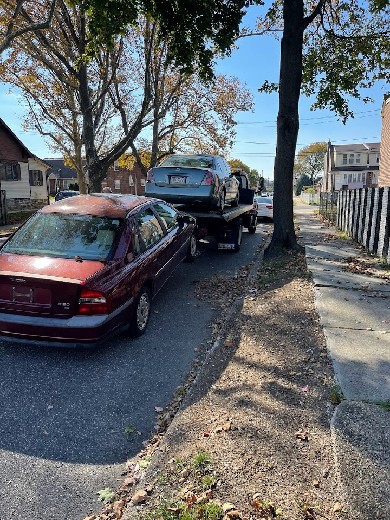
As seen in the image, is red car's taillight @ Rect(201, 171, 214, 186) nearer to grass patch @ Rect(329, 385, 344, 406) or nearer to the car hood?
the car hood

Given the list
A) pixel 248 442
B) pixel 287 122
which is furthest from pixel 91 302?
pixel 287 122

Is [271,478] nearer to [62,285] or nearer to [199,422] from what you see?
[199,422]

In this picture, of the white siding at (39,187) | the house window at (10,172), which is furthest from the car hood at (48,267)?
the white siding at (39,187)

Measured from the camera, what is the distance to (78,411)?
12.1ft

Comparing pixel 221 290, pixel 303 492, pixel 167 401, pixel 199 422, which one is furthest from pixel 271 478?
pixel 221 290

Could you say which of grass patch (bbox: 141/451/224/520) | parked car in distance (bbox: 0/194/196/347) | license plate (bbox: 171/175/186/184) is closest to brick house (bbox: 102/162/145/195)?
license plate (bbox: 171/175/186/184)

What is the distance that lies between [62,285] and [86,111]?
1269cm

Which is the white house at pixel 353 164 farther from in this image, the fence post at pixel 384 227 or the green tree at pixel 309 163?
the fence post at pixel 384 227

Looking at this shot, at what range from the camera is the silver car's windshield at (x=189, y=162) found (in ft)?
31.9

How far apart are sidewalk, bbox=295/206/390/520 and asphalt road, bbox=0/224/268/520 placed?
1547 mm

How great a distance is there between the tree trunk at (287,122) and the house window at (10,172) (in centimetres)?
2476

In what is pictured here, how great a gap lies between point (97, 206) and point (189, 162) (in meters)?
4.44

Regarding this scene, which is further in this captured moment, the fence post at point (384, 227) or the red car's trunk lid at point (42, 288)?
the fence post at point (384, 227)

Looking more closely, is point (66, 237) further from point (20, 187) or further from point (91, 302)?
point (20, 187)
